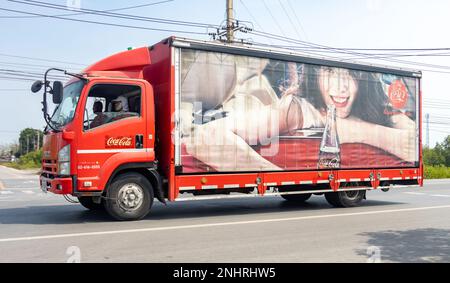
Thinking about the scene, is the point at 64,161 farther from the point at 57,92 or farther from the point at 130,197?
the point at 130,197

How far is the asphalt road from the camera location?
6.31 metres

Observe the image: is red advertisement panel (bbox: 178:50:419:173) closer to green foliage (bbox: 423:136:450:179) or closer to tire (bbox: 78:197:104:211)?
tire (bbox: 78:197:104:211)

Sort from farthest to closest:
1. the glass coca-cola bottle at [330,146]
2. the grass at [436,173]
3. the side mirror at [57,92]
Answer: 1. the grass at [436,173]
2. the glass coca-cola bottle at [330,146]
3. the side mirror at [57,92]

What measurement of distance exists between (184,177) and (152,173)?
64 cm

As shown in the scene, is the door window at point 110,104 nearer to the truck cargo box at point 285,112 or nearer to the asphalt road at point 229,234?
the truck cargo box at point 285,112

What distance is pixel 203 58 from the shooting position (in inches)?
381

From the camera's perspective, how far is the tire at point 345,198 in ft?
39.5

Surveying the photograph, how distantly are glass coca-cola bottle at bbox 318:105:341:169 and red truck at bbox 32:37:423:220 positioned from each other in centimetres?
3

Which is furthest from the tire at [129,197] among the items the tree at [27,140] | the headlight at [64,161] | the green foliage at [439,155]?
the tree at [27,140]

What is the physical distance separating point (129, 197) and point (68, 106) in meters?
2.13

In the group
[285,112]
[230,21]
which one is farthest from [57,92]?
[230,21]

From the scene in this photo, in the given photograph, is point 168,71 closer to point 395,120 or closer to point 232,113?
point 232,113

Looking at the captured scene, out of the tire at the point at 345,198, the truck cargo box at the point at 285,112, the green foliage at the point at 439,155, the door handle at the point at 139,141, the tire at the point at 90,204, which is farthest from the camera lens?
the green foliage at the point at 439,155

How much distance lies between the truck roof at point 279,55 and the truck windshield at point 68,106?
6.47 ft
